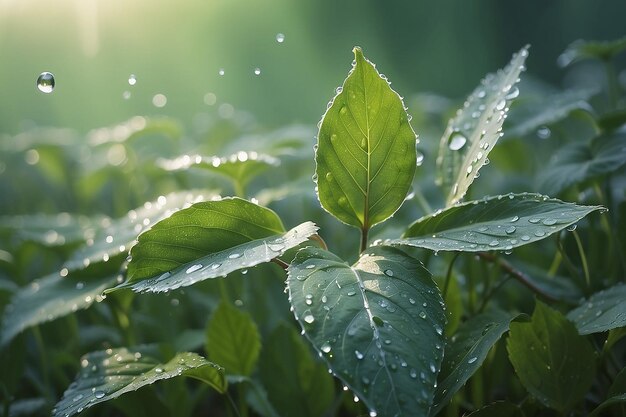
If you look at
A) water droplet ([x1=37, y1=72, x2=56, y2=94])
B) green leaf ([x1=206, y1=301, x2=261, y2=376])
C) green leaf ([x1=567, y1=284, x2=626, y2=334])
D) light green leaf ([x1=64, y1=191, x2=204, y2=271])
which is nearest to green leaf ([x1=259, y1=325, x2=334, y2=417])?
green leaf ([x1=206, y1=301, x2=261, y2=376])

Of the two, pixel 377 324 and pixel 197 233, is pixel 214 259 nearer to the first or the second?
pixel 197 233

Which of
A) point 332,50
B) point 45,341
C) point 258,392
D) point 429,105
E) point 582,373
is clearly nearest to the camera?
point 582,373

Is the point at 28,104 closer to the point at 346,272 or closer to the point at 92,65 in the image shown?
the point at 92,65

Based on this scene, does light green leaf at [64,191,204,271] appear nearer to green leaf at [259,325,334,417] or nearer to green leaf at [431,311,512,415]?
green leaf at [259,325,334,417]

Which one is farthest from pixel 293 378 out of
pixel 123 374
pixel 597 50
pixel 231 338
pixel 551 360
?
pixel 597 50

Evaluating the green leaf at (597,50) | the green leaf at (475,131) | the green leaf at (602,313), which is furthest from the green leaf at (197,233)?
the green leaf at (597,50)

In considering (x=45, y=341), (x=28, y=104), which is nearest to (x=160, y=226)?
(x=45, y=341)
